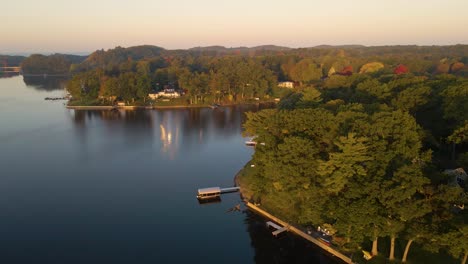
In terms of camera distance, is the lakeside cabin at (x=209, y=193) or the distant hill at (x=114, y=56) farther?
the distant hill at (x=114, y=56)

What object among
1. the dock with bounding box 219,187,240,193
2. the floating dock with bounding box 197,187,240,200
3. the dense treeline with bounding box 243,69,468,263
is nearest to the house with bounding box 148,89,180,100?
the dock with bounding box 219,187,240,193

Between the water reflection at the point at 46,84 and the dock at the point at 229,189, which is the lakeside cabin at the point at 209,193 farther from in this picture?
the water reflection at the point at 46,84

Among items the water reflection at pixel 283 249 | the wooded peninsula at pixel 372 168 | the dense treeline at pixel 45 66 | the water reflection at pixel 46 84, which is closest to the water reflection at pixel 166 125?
the wooded peninsula at pixel 372 168

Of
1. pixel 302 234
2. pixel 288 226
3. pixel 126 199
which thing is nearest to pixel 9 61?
pixel 126 199

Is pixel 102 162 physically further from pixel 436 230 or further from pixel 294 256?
pixel 436 230

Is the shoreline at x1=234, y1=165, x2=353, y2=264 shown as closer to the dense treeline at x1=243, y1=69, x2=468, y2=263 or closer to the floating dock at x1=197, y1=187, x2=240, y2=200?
the dense treeline at x1=243, y1=69, x2=468, y2=263

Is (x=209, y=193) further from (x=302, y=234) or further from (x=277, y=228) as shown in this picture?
(x=302, y=234)
